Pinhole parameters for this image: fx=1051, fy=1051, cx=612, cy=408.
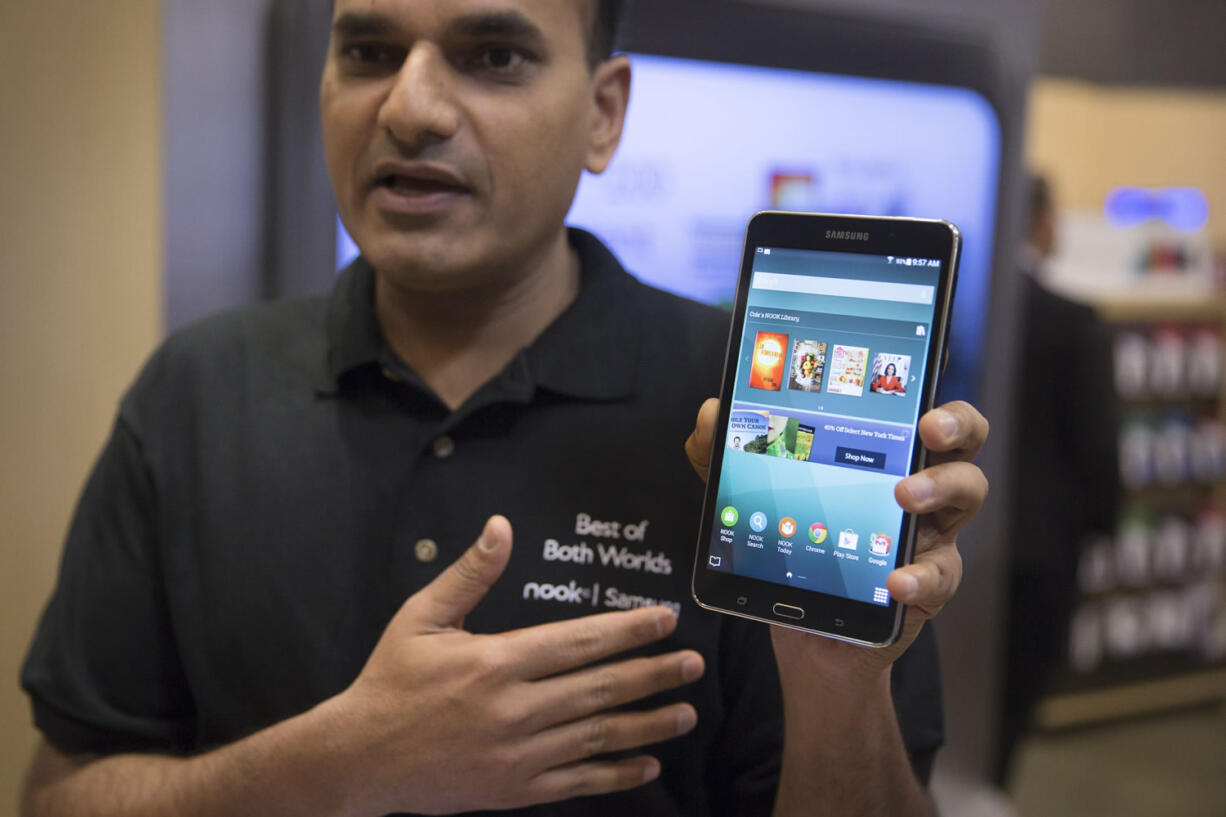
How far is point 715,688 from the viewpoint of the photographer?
0.59 meters

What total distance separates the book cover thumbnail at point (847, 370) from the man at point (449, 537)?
4 cm

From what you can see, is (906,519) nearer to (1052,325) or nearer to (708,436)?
(708,436)

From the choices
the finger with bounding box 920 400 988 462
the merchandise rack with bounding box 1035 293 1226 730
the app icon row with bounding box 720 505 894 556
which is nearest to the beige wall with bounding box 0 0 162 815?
the app icon row with bounding box 720 505 894 556

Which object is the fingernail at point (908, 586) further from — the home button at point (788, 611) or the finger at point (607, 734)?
the finger at point (607, 734)

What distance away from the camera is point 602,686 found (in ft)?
1.91

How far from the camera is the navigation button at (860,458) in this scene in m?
0.47

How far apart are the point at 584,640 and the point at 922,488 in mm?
213

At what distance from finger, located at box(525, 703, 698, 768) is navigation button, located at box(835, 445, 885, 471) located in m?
0.21

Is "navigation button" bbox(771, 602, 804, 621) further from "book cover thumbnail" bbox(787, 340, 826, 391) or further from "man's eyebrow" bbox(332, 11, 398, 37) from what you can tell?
"man's eyebrow" bbox(332, 11, 398, 37)

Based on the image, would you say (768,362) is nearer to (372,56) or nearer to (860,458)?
(860,458)

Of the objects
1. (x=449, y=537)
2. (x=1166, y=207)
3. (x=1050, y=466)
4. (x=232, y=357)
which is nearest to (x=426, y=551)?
(x=449, y=537)

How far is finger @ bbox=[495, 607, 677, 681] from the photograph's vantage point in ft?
1.88

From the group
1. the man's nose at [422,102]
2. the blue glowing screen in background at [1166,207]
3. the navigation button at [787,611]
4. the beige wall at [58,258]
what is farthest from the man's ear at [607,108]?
the blue glowing screen in background at [1166,207]

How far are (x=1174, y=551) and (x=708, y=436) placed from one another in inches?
132
